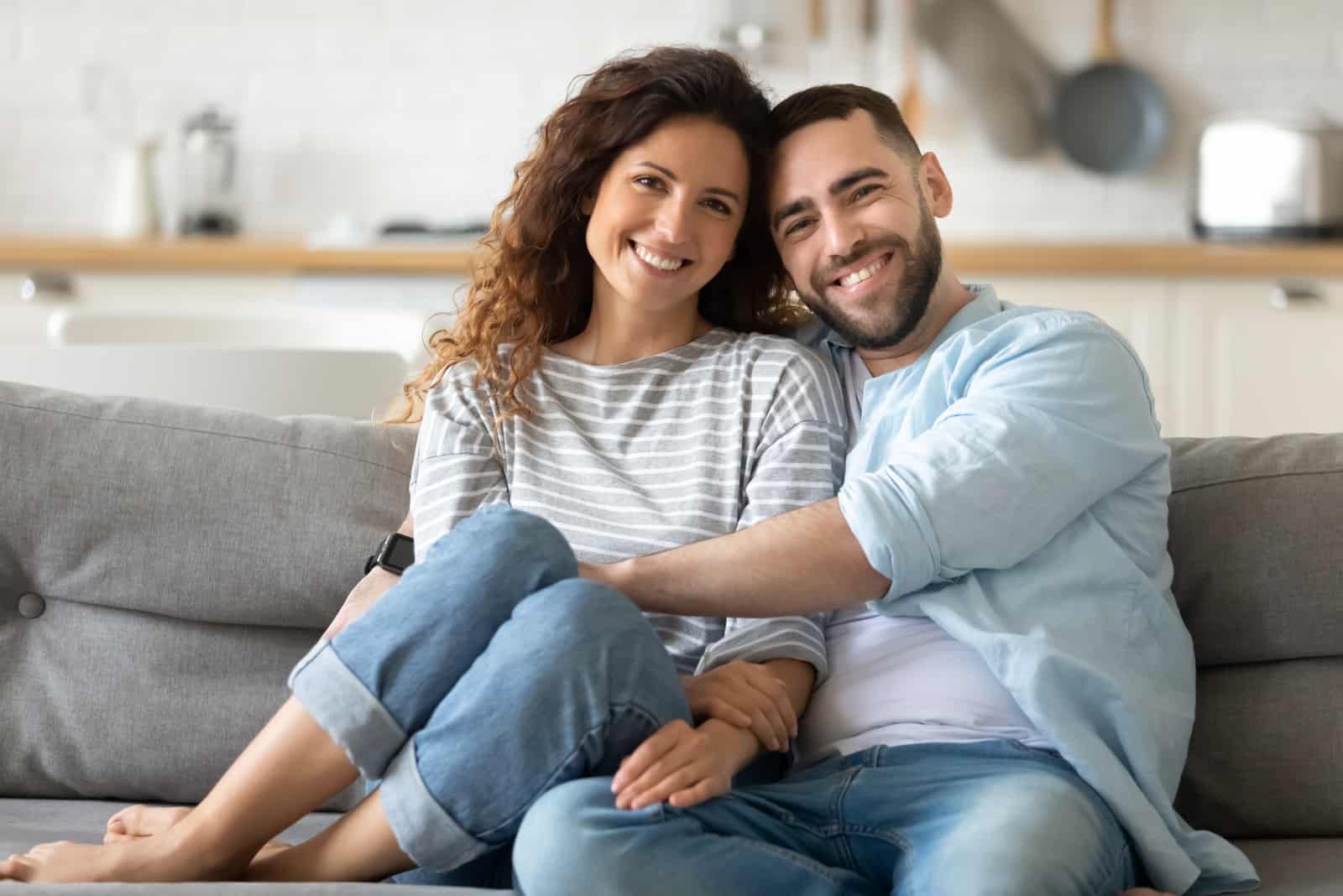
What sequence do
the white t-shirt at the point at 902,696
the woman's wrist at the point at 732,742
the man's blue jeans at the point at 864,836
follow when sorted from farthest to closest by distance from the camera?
the white t-shirt at the point at 902,696, the woman's wrist at the point at 732,742, the man's blue jeans at the point at 864,836

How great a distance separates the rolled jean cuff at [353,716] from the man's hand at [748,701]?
0.90ft

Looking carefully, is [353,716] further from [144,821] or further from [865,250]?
[865,250]

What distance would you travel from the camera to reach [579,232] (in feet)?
6.43

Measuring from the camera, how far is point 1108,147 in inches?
182

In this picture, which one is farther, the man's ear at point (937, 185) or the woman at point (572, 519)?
the man's ear at point (937, 185)

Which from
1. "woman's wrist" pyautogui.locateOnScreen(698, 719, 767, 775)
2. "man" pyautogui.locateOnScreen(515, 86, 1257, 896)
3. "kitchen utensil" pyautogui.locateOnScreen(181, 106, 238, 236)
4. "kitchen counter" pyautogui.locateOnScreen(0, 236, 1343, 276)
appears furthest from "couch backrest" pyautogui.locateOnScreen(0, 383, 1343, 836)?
"kitchen utensil" pyautogui.locateOnScreen(181, 106, 238, 236)

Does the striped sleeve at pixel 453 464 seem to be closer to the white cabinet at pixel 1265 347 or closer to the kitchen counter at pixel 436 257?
the kitchen counter at pixel 436 257

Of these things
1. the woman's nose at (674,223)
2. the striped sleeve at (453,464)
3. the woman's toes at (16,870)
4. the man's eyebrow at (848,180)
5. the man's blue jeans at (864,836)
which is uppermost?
the man's eyebrow at (848,180)

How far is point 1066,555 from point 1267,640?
309 mm

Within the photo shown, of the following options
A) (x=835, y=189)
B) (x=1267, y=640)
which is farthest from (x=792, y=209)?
(x=1267, y=640)

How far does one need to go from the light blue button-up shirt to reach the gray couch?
0.51 ft

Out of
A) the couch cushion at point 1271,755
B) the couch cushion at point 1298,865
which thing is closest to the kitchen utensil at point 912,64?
the couch cushion at point 1271,755

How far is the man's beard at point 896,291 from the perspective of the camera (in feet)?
5.88

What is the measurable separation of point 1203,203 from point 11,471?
3.23 meters
